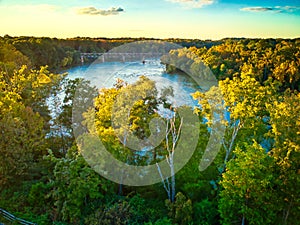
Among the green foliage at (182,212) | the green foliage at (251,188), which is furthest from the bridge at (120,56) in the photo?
the green foliage at (251,188)

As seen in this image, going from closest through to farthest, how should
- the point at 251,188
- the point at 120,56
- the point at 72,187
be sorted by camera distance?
the point at 251,188, the point at 72,187, the point at 120,56

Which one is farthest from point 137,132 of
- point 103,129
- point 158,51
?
point 158,51

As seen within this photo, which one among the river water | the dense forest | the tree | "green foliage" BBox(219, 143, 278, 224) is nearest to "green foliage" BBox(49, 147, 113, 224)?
the dense forest

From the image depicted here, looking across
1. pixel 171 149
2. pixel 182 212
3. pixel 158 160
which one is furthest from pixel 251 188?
pixel 158 160

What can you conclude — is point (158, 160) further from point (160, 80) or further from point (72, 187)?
point (160, 80)

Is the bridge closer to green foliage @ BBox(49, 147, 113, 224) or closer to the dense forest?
the dense forest

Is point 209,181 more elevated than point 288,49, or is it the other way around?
point 288,49

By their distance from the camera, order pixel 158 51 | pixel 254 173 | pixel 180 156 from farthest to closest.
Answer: pixel 158 51
pixel 180 156
pixel 254 173

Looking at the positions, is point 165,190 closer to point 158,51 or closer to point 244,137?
point 244,137

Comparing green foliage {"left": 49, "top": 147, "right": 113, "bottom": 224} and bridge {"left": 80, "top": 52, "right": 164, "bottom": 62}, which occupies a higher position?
bridge {"left": 80, "top": 52, "right": 164, "bottom": 62}
